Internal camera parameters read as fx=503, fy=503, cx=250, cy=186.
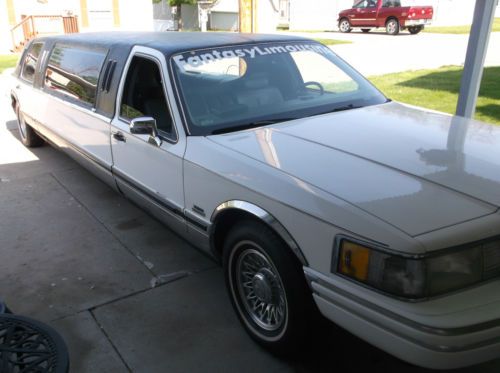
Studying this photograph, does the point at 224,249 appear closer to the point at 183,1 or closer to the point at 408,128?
the point at 408,128

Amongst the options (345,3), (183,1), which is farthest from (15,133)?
(345,3)

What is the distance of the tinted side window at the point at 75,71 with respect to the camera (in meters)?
4.61

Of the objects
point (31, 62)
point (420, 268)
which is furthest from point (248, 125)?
point (31, 62)

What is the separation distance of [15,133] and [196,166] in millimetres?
6625

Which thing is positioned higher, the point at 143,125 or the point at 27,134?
the point at 143,125

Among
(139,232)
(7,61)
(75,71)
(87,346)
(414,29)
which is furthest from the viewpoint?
(414,29)

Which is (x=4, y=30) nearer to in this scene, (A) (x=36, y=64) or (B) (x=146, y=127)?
(A) (x=36, y=64)

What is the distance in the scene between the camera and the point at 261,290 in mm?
2820

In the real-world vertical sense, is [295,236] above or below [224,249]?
above

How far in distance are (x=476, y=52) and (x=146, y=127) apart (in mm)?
3673

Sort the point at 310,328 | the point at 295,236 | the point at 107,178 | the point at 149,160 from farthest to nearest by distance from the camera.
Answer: the point at 107,178 < the point at 149,160 < the point at 310,328 < the point at 295,236

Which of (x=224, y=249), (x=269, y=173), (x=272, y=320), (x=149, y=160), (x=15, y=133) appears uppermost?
(x=269, y=173)

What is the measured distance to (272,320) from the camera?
2.86 metres

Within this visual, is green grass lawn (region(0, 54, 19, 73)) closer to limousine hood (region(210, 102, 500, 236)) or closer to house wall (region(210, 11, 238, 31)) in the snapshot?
limousine hood (region(210, 102, 500, 236))
